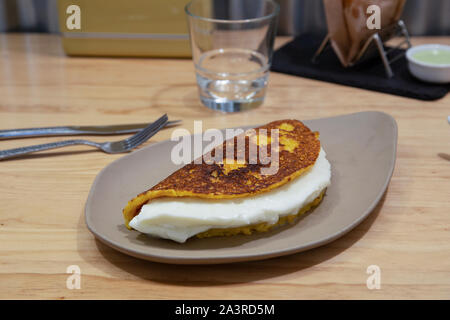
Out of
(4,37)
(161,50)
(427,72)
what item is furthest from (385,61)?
(4,37)

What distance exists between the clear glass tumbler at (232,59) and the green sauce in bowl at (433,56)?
0.42 meters

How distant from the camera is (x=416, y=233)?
0.87 m

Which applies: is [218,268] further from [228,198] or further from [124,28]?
[124,28]

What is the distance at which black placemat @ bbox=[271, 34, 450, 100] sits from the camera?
4.53ft

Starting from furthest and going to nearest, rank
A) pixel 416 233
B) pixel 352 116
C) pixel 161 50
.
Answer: pixel 161 50 → pixel 352 116 → pixel 416 233

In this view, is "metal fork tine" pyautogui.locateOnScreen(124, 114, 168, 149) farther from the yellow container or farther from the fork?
the yellow container

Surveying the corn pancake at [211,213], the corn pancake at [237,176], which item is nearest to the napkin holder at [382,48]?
the corn pancake at [237,176]

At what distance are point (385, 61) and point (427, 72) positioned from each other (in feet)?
0.37

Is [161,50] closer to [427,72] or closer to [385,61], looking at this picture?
[385,61]

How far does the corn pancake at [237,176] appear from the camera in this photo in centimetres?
80

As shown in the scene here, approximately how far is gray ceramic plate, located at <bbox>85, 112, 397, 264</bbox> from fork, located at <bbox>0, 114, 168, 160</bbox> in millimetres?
114

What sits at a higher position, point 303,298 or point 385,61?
point 385,61

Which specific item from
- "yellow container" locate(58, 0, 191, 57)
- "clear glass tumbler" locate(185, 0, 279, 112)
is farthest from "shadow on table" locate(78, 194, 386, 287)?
"yellow container" locate(58, 0, 191, 57)

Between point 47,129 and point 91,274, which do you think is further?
point 47,129
